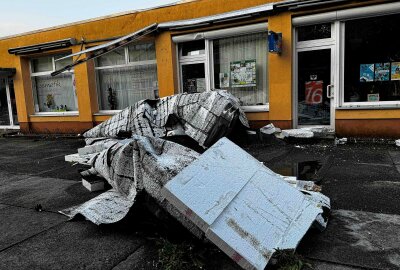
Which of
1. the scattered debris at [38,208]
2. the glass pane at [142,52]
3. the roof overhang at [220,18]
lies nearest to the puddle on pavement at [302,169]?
the scattered debris at [38,208]

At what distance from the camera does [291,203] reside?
3.04 meters

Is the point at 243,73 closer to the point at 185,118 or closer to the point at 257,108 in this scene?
the point at 257,108

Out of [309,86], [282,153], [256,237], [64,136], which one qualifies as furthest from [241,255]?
[64,136]

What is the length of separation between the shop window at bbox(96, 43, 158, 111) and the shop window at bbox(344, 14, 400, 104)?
5.59m

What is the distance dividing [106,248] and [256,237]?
1410mm

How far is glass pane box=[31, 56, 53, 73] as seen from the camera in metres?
12.3

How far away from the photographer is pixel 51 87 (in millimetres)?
12539

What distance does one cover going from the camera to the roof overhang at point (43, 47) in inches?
431

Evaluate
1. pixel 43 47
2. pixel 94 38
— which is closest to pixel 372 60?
pixel 94 38

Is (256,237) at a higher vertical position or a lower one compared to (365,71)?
lower

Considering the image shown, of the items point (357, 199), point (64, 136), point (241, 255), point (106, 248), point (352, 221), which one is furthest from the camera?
point (64, 136)

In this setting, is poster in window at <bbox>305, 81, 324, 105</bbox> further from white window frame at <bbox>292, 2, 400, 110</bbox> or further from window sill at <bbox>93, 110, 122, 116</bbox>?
window sill at <bbox>93, 110, 122, 116</bbox>

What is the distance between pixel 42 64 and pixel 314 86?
10061 millimetres

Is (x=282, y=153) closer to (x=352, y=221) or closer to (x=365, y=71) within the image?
(x=365, y=71)
